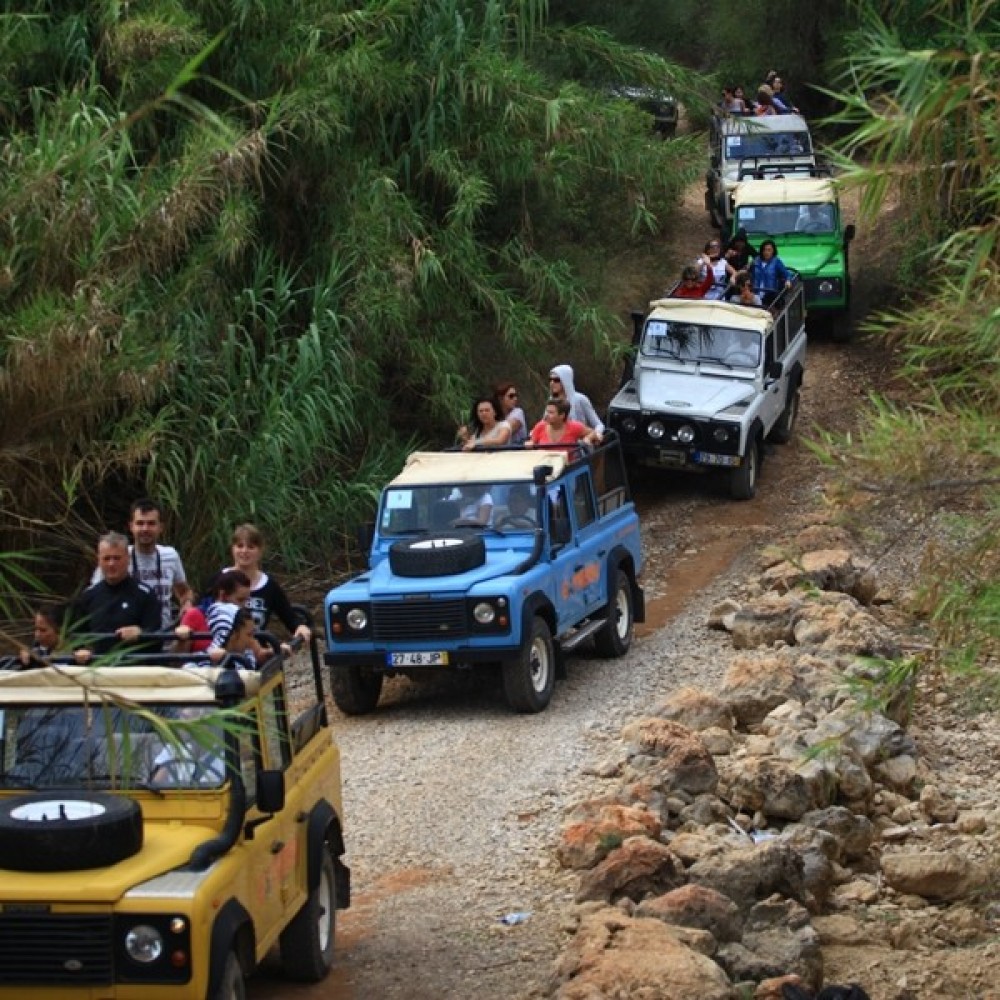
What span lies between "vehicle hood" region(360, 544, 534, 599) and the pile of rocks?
1.50 metres

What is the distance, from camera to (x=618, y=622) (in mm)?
15281

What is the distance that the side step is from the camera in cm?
1392

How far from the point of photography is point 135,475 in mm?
17062

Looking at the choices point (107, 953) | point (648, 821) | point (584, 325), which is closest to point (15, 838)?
point (107, 953)

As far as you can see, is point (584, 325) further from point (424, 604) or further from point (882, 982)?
point (882, 982)

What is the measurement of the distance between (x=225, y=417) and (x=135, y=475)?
961 mm

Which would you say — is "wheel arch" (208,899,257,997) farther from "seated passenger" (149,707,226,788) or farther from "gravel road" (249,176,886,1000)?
"gravel road" (249,176,886,1000)

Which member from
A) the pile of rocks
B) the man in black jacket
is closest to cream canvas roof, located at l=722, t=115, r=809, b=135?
the pile of rocks

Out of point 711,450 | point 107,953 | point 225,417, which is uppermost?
point 107,953

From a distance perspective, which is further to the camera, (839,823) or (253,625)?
(839,823)

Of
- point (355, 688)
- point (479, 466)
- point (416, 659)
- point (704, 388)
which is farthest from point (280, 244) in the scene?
point (416, 659)

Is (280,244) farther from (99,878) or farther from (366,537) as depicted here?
(99,878)

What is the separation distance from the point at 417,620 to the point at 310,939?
5.10m

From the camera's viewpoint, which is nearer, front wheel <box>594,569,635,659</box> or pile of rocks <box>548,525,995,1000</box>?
pile of rocks <box>548,525,995,1000</box>
